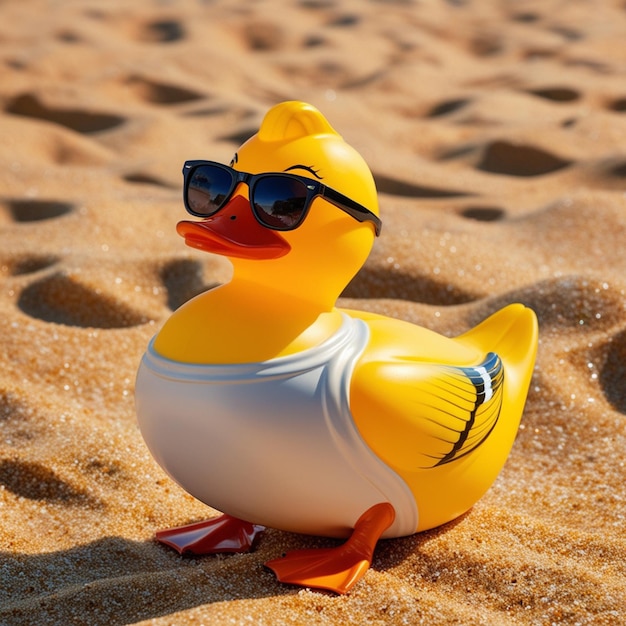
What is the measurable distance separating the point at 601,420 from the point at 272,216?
160 cm

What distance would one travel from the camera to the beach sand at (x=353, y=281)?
2371mm

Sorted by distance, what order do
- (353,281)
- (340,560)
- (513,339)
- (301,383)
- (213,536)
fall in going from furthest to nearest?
(353,281), (513,339), (213,536), (340,560), (301,383)

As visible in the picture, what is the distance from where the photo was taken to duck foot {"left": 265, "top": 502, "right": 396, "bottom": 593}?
2.27 metres

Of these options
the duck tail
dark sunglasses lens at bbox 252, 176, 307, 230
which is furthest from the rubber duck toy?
the duck tail

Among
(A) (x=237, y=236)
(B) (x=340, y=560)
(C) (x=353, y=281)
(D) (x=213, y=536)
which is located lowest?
(C) (x=353, y=281)

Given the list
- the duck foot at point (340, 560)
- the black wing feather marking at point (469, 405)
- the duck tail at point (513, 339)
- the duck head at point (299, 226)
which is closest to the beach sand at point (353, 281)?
the duck foot at point (340, 560)

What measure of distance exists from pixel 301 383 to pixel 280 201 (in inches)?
16.6

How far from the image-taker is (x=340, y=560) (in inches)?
91.7

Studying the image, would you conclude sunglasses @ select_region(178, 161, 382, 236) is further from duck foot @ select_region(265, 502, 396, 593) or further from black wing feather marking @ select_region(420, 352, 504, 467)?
duck foot @ select_region(265, 502, 396, 593)

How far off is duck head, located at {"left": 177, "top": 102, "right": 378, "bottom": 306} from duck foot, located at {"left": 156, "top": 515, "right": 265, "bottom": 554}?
2.14 ft

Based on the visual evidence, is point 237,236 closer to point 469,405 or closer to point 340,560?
point 469,405

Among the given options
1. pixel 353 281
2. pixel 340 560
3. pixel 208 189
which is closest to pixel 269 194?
pixel 208 189

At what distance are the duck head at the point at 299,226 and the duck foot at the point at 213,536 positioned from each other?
65 cm

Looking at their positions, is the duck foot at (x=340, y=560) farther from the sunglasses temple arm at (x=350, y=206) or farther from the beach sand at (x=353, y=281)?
the sunglasses temple arm at (x=350, y=206)
